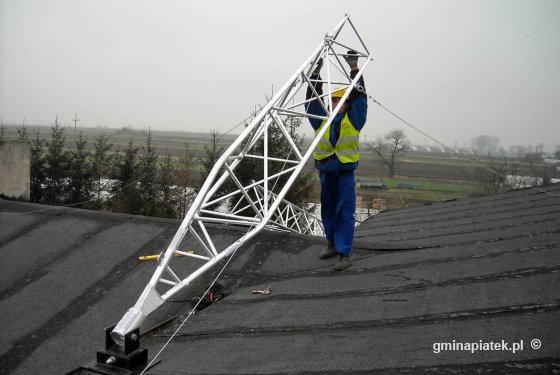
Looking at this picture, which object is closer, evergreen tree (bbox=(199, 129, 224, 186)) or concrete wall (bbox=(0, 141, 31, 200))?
concrete wall (bbox=(0, 141, 31, 200))

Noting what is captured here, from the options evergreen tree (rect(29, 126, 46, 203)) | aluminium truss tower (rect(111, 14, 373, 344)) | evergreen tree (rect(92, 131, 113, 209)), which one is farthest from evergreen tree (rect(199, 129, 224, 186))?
aluminium truss tower (rect(111, 14, 373, 344))

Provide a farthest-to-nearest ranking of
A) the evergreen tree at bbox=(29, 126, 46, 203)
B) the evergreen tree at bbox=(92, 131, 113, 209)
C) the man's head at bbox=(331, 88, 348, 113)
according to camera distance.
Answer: the evergreen tree at bbox=(92, 131, 113, 209), the evergreen tree at bbox=(29, 126, 46, 203), the man's head at bbox=(331, 88, 348, 113)

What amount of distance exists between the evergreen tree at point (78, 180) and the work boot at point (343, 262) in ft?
75.4

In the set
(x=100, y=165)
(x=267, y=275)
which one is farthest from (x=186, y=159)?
(x=267, y=275)

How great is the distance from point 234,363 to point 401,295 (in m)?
1.68

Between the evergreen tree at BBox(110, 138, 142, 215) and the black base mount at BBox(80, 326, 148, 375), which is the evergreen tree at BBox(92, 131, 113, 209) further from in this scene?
the black base mount at BBox(80, 326, 148, 375)

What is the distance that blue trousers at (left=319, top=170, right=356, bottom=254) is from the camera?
4836 mm

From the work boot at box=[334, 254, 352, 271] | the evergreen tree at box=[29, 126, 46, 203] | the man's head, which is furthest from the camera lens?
the evergreen tree at box=[29, 126, 46, 203]

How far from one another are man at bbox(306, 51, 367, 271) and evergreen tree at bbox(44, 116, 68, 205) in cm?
2354

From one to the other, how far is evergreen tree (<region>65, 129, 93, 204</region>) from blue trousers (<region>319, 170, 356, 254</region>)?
22.7m

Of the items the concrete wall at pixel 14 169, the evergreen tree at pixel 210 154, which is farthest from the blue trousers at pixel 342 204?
the evergreen tree at pixel 210 154

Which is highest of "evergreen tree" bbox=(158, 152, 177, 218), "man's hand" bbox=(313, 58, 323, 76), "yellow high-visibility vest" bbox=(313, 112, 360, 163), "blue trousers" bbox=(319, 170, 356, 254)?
"man's hand" bbox=(313, 58, 323, 76)

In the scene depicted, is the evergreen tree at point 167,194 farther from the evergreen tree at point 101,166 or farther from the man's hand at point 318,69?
the man's hand at point 318,69

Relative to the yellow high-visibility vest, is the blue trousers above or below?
below
